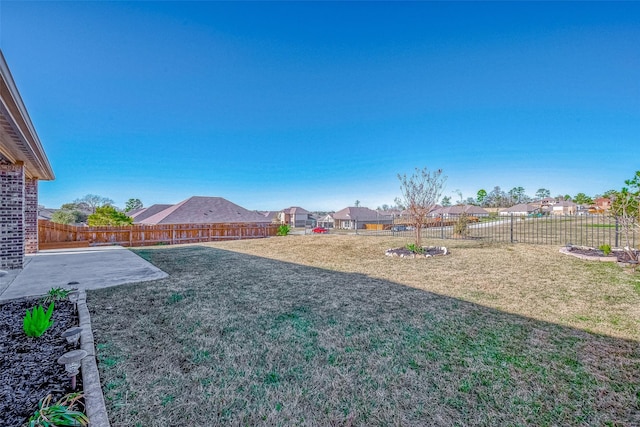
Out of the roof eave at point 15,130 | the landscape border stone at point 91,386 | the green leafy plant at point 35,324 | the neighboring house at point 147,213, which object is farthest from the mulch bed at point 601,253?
the neighboring house at point 147,213

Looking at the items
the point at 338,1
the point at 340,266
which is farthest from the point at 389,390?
the point at 338,1

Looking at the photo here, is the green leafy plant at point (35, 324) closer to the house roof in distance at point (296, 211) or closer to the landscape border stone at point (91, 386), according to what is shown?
the landscape border stone at point (91, 386)

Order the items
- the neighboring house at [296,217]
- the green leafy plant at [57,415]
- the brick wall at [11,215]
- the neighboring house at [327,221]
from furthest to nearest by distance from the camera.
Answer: the neighboring house at [296,217] < the neighboring house at [327,221] < the brick wall at [11,215] < the green leafy plant at [57,415]

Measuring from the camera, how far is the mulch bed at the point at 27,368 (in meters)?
1.76

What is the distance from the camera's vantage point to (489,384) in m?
2.09

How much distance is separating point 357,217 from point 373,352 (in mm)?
41937

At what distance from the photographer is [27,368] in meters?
2.19

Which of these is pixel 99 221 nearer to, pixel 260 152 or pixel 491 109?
pixel 260 152

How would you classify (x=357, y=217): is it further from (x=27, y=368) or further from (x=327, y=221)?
(x=27, y=368)

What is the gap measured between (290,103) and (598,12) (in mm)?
13214

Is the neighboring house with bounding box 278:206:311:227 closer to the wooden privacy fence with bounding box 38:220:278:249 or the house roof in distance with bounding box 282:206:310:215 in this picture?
the house roof in distance with bounding box 282:206:310:215

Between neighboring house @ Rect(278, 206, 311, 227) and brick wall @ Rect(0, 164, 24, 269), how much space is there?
5122 centimetres

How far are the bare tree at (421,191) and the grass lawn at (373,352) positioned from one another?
3.72m

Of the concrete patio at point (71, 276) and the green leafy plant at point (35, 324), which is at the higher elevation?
the green leafy plant at point (35, 324)
